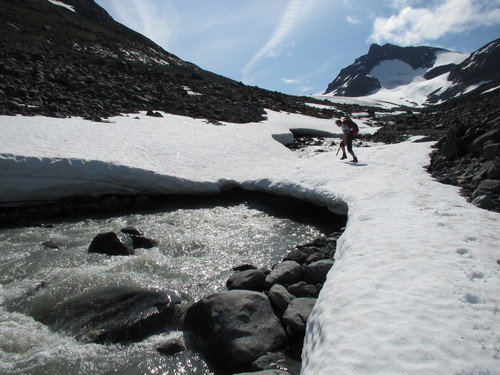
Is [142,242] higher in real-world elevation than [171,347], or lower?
higher

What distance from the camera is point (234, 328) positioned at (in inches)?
216

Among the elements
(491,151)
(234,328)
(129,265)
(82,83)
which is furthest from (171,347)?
(82,83)

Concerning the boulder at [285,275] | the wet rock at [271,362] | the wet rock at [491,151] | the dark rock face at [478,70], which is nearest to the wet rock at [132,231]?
the boulder at [285,275]

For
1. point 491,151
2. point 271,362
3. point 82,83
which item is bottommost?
point 271,362

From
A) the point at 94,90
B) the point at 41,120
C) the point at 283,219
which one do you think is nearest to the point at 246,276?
the point at 283,219

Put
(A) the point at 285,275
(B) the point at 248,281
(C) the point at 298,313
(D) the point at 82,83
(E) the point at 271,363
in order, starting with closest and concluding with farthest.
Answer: (E) the point at 271,363 < (C) the point at 298,313 < (B) the point at 248,281 < (A) the point at 285,275 < (D) the point at 82,83

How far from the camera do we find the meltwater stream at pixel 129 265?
5.33m

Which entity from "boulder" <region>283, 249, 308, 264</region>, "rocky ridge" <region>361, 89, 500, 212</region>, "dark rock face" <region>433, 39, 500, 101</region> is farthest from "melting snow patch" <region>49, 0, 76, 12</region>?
"dark rock face" <region>433, 39, 500, 101</region>

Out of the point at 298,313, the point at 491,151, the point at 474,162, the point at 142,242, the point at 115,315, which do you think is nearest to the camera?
the point at 298,313

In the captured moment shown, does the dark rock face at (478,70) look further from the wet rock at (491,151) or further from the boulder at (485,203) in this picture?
the boulder at (485,203)

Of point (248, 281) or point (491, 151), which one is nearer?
point (248, 281)

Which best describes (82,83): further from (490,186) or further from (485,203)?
(485,203)

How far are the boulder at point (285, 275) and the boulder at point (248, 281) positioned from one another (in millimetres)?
152

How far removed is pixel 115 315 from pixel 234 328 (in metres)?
2.26
